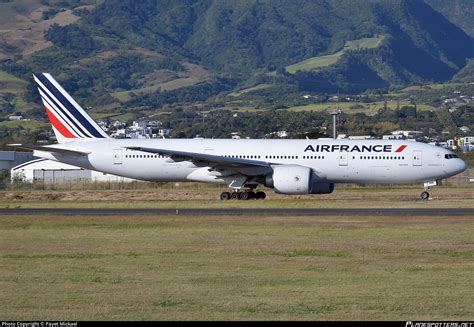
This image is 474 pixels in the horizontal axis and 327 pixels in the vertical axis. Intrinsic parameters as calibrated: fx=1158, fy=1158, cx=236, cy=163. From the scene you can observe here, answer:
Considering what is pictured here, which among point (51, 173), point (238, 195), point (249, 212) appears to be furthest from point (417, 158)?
point (51, 173)

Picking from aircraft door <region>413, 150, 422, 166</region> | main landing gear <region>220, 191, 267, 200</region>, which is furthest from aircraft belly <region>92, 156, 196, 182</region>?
aircraft door <region>413, 150, 422, 166</region>

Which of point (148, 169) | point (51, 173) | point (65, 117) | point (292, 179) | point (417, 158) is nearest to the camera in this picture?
point (292, 179)

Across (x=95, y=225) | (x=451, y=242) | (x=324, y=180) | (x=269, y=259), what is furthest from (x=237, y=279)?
(x=324, y=180)

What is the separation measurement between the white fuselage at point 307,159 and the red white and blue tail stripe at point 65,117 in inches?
65.8

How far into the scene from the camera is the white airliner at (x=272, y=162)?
5391 centimetres

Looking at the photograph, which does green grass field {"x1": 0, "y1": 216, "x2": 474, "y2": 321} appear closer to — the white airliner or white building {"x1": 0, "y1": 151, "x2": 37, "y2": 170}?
the white airliner

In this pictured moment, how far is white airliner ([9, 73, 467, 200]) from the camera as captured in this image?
53.9m

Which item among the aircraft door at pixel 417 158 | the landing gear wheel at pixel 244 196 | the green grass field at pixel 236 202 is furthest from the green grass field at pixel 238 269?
the landing gear wheel at pixel 244 196

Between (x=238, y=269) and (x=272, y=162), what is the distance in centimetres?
2948

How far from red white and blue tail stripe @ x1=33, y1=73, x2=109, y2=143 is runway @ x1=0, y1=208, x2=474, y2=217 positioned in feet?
41.7

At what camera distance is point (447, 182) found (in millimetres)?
80812

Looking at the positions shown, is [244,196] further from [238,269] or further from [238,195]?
[238,269]

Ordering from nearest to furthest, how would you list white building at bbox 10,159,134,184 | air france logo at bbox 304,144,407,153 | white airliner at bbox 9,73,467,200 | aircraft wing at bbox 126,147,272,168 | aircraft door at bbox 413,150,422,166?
aircraft wing at bbox 126,147,272,168, white airliner at bbox 9,73,467,200, aircraft door at bbox 413,150,422,166, air france logo at bbox 304,144,407,153, white building at bbox 10,159,134,184

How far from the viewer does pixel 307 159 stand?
55.0 m
